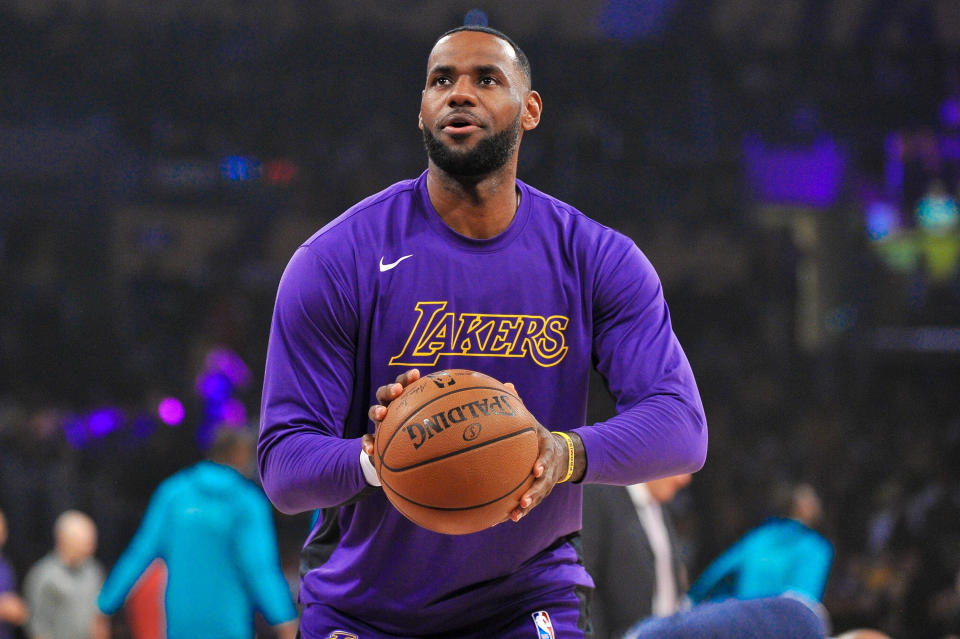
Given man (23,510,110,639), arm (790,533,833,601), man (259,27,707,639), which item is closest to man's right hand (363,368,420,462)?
man (259,27,707,639)

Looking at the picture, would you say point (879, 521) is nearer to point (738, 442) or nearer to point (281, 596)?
point (738, 442)

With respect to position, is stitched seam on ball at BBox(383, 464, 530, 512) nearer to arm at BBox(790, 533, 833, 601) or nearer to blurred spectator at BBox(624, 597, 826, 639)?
blurred spectator at BBox(624, 597, 826, 639)

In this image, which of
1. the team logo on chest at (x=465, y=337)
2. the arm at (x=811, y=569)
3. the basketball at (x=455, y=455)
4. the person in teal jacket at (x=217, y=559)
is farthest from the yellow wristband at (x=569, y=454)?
the person in teal jacket at (x=217, y=559)

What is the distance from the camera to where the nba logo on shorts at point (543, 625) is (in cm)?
228

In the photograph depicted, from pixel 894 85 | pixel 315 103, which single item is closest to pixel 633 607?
pixel 315 103

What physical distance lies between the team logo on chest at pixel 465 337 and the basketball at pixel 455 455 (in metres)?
0.26

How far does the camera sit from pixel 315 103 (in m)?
11.6

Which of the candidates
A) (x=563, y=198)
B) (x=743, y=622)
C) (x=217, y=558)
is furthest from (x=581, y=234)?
(x=563, y=198)

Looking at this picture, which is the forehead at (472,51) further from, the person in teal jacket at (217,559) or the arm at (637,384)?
the person in teal jacket at (217,559)

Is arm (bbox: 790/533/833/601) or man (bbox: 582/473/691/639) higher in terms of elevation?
man (bbox: 582/473/691/639)

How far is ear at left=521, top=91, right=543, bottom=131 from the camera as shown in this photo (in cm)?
254

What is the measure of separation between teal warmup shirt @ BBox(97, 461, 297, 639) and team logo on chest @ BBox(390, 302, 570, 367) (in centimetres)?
377

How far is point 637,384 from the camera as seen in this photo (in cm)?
234

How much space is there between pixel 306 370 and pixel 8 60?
1030 cm
